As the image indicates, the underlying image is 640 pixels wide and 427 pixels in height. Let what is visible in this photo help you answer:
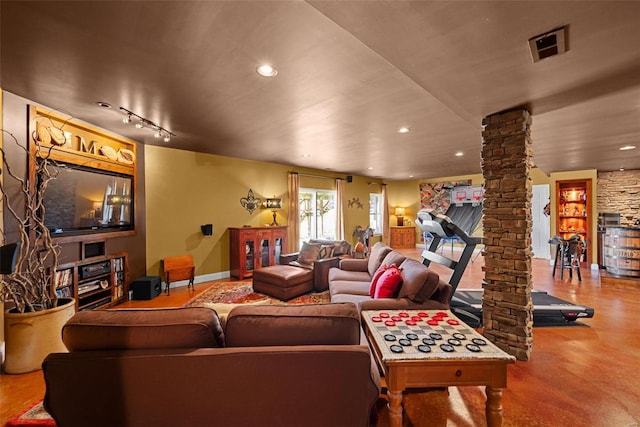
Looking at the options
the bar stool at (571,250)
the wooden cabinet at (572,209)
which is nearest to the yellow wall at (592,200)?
the wooden cabinet at (572,209)

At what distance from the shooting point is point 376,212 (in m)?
9.66

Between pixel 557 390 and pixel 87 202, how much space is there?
5.41 meters

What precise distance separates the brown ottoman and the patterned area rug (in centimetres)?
9

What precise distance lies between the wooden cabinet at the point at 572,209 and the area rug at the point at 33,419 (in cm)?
908

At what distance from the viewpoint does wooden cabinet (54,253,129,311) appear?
323 centimetres

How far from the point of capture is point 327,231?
8.01m

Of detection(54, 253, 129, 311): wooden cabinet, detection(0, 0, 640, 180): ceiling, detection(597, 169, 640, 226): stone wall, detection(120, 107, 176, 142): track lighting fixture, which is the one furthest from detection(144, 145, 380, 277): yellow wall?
detection(597, 169, 640, 226): stone wall

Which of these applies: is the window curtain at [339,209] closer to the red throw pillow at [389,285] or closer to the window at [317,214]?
the window at [317,214]

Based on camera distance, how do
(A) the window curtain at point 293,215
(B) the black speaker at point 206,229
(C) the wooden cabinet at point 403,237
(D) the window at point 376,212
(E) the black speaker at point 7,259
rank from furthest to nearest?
(C) the wooden cabinet at point 403,237, (D) the window at point 376,212, (A) the window curtain at point 293,215, (B) the black speaker at point 206,229, (E) the black speaker at point 7,259

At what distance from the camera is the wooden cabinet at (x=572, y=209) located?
6.45m

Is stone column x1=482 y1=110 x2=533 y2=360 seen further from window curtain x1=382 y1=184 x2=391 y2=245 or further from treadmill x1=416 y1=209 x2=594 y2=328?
window curtain x1=382 y1=184 x2=391 y2=245

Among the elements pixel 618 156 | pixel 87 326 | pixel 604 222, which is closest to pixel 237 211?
pixel 87 326

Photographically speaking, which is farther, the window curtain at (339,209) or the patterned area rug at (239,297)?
the window curtain at (339,209)

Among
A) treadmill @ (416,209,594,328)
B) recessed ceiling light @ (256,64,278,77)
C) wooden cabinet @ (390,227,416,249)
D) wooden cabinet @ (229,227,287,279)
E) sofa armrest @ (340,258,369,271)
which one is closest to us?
recessed ceiling light @ (256,64,278,77)
